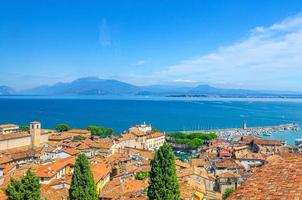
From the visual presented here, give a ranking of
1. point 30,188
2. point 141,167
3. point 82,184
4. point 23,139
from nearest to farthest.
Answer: point 30,188 → point 82,184 → point 141,167 → point 23,139

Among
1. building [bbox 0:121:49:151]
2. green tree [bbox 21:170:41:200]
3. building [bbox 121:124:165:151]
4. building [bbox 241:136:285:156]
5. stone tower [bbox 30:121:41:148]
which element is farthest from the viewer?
building [bbox 121:124:165:151]

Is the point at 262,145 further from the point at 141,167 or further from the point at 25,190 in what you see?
the point at 25,190

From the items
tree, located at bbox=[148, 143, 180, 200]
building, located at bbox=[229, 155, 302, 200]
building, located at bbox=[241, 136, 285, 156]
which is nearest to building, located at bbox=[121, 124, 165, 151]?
building, located at bbox=[241, 136, 285, 156]

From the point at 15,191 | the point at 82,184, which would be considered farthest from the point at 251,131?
the point at 15,191

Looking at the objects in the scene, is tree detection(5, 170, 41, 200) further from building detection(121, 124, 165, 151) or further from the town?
building detection(121, 124, 165, 151)

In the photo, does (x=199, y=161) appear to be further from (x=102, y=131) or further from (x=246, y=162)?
(x=102, y=131)

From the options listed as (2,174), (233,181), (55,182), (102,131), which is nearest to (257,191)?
(55,182)

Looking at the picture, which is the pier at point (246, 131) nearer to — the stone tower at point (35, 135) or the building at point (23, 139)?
the building at point (23, 139)
